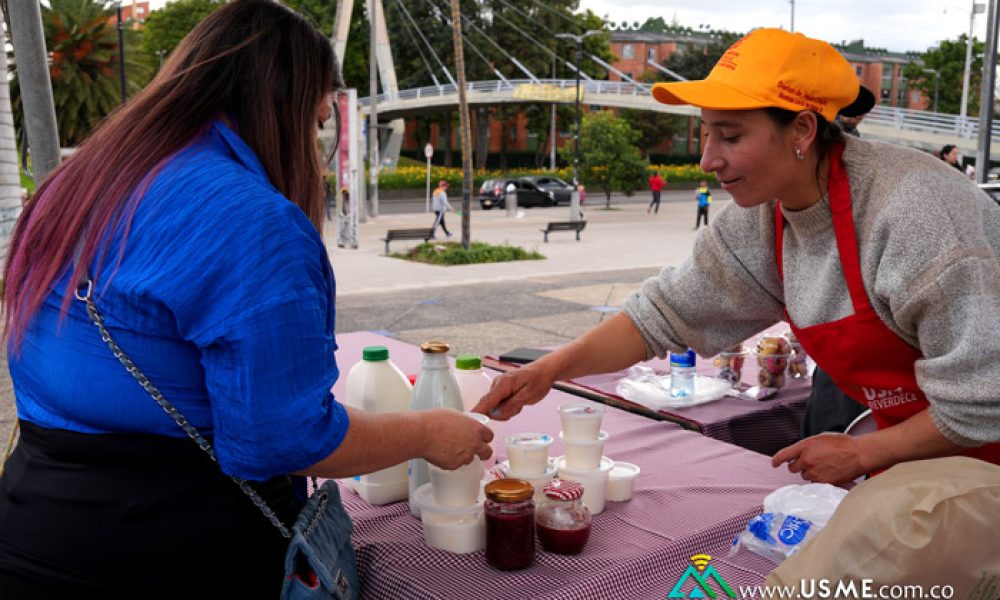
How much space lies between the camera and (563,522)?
5.34 feet

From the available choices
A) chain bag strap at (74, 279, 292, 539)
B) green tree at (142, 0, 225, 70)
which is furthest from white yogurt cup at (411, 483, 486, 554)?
green tree at (142, 0, 225, 70)

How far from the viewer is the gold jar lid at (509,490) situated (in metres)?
1.55

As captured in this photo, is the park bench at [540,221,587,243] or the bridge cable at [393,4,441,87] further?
the bridge cable at [393,4,441,87]

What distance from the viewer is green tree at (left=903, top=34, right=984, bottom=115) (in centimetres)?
6212

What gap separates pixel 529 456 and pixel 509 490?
6.9 inches

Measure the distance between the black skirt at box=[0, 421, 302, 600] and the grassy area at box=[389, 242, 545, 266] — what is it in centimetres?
1338

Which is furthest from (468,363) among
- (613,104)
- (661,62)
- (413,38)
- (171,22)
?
(661,62)

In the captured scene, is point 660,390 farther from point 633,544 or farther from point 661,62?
point 661,62

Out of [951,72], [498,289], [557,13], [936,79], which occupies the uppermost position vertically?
[557,13]

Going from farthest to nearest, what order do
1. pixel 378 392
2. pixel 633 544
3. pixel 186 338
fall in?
1. pixel 378 392
2. pixel 633 544
3. pixel 186 338

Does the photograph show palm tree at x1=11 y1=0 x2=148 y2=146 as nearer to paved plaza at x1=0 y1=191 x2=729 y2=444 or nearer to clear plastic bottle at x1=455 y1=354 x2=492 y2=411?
paved plaza at x1=0 y1=191 x2=729 y2=444

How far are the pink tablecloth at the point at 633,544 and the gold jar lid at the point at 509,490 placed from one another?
14 cm

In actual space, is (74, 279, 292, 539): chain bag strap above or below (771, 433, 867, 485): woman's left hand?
above

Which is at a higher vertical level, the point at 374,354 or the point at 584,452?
the point at 374,354
